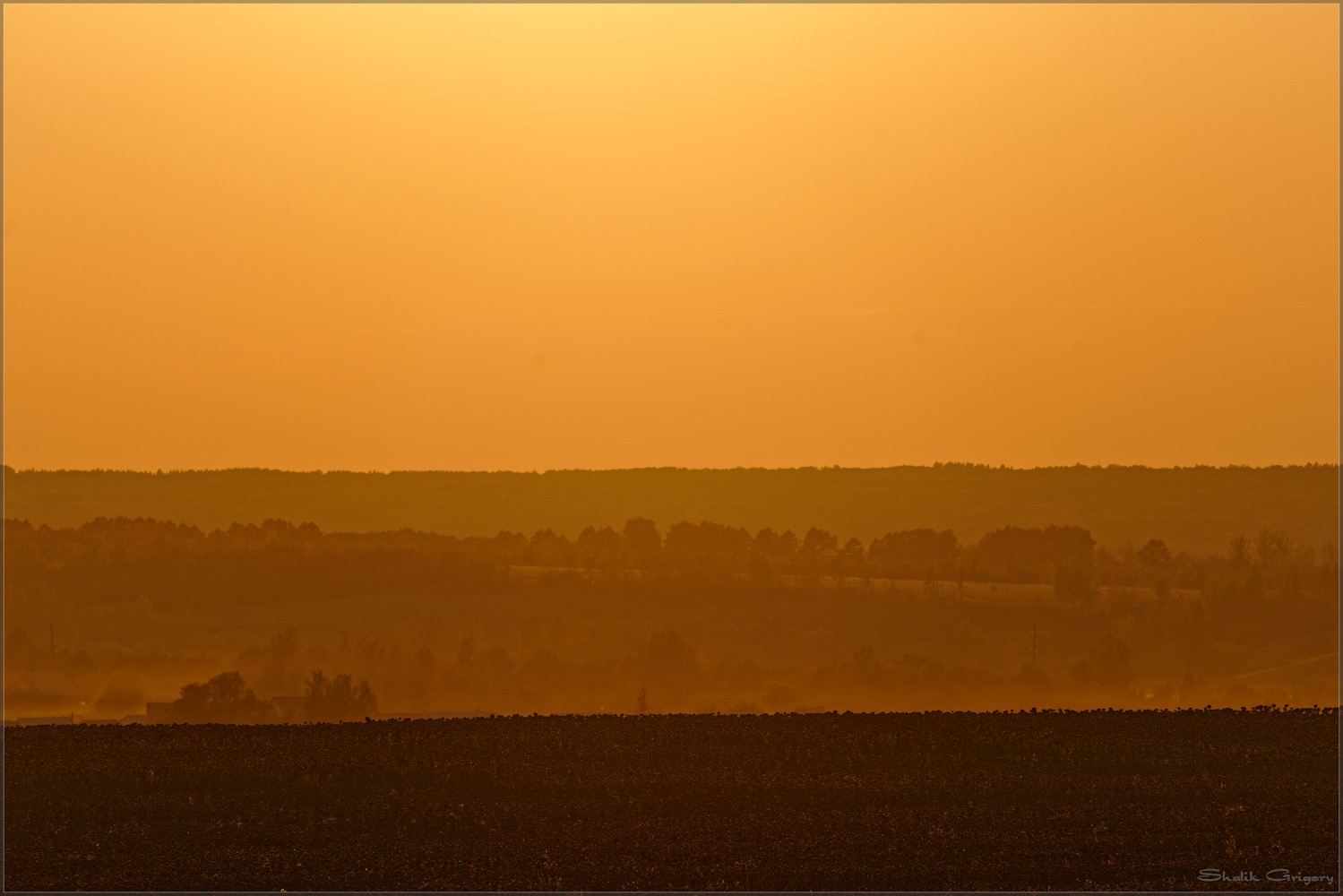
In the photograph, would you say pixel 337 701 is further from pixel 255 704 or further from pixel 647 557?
pixel 647 557

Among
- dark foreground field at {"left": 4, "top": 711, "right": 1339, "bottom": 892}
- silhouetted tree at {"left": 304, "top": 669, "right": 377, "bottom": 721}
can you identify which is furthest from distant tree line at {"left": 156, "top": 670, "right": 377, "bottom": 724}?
dark foreground field at {"left": 4, "top": 711, "right": 1339, "bottom": 892}

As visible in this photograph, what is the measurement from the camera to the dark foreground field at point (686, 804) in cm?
2052

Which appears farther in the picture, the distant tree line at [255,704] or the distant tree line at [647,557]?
the distant tree line at [647,557]

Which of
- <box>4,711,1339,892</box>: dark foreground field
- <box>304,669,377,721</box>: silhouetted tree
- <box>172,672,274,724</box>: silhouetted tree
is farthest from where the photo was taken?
<box>304,669,377,721</box>: silhouetted tree

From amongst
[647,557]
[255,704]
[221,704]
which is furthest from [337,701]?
[647,557]

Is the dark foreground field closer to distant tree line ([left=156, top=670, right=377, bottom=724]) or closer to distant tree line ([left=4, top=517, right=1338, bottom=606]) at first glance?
distant tree line ([left=156, top=670, right=377, bottom=724])

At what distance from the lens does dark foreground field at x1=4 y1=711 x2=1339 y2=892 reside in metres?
20.5

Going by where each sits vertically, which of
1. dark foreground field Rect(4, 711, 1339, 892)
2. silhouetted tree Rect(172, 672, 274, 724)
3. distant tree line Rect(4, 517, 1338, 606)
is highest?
distant tree line Rect(4, 517, 1338, 606)

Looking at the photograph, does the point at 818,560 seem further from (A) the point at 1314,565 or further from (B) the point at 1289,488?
(B) the point at 1289,488

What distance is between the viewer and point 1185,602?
98688 mm

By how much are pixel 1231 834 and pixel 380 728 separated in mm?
14943

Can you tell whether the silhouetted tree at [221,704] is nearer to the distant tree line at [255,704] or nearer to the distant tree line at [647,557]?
the distant tree line at [255,704]

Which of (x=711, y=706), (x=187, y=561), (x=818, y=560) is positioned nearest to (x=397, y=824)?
(x=711, y=706)

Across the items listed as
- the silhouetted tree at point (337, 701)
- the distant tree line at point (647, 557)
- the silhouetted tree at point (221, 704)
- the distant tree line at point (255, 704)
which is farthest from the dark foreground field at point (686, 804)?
the distant tree line at point (647, 557)
